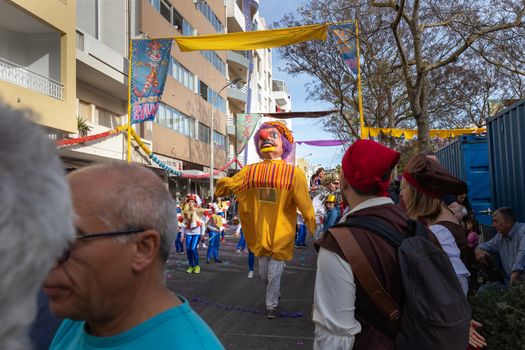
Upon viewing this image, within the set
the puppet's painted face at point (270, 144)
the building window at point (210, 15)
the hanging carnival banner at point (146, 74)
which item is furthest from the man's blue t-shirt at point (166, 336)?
the building window at point (210, 15)

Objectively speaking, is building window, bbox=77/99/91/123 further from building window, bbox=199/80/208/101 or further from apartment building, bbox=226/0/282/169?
building window, bbox=199/80/208/101

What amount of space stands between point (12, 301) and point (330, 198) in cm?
1244

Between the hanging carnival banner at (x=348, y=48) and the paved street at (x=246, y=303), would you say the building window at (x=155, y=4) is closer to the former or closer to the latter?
the hanging carnival banner at (x=348, y=48)

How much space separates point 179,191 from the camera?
3309cm

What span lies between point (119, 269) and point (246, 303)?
5828 millimetres

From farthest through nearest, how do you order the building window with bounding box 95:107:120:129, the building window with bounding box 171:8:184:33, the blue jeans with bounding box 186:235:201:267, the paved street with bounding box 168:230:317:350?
the building window with bounding box 171:8:184:33
the building window with bounding box 95:107:120:129
the blue jeans with bounding box 186:235:201:267
the paved street with bounding box 168:230:317:350

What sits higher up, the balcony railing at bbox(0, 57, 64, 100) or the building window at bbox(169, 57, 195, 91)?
the building window at bbox(169, 57, 195, 91)

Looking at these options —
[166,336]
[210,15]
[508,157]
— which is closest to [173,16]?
[210,15]

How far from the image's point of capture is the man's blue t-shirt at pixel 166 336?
4.12 ft

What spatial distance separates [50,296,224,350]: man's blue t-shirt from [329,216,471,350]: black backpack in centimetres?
92

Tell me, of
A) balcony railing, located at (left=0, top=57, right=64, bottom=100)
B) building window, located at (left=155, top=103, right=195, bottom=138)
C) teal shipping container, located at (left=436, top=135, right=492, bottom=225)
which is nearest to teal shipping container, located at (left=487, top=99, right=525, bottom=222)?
teal shipping container, located at (left=436, top=135, right=492, bottom=225)

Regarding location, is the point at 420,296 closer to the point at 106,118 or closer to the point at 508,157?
the point at 508,157

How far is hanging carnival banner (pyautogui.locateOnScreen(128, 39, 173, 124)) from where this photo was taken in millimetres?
14602

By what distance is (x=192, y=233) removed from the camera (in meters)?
10.3
